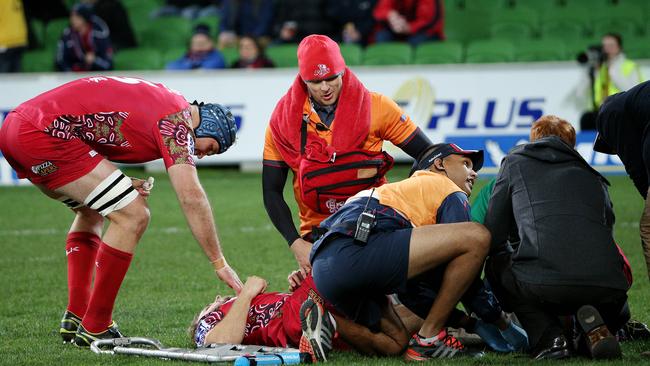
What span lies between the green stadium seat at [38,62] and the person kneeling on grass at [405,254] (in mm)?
11004

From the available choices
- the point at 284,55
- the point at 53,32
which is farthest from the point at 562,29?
the point at 53,32

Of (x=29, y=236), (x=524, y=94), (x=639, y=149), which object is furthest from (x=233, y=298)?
(x=524, y=94)

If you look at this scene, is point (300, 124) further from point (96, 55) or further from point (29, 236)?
point (96, 55)

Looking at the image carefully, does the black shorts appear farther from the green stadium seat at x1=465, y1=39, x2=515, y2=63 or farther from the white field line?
the green stadium seat at x1=465, y1=39, x2=515, y2=63

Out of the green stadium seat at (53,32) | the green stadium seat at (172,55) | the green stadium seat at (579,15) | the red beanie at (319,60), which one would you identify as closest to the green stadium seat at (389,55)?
the green stadium seat at (579,15)

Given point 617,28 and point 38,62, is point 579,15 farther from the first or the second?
point 38,62

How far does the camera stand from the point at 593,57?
12.7 meters

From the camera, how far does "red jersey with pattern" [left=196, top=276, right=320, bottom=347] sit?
5.35 metres

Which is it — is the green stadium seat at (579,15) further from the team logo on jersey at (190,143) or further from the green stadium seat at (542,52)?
the team logo on jersey at (190,143)

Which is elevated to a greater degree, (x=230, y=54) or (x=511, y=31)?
(x=511, y=31)

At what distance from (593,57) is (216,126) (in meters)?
8.12

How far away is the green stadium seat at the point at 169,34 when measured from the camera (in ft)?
52.8

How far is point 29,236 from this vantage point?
9523 mm

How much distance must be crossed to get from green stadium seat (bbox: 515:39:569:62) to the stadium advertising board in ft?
3.52
